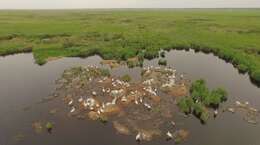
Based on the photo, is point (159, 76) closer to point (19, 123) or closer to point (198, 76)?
point (198, 76)

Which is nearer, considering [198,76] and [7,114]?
[7,114]

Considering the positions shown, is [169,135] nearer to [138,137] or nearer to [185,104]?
[138,137]

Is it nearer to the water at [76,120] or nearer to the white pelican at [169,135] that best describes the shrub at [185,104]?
the water at [76,120]

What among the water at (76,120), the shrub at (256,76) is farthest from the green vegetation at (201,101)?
the shrub at (256,76)

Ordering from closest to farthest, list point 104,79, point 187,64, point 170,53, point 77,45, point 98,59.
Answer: point 104,79 → point 187,64 → point 98,59 → point 170,53 → point 77,45

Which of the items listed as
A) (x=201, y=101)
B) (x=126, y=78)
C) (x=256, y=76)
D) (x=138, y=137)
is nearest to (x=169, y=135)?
(x=138, y=137)

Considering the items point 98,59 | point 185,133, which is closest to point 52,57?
point 98,59
